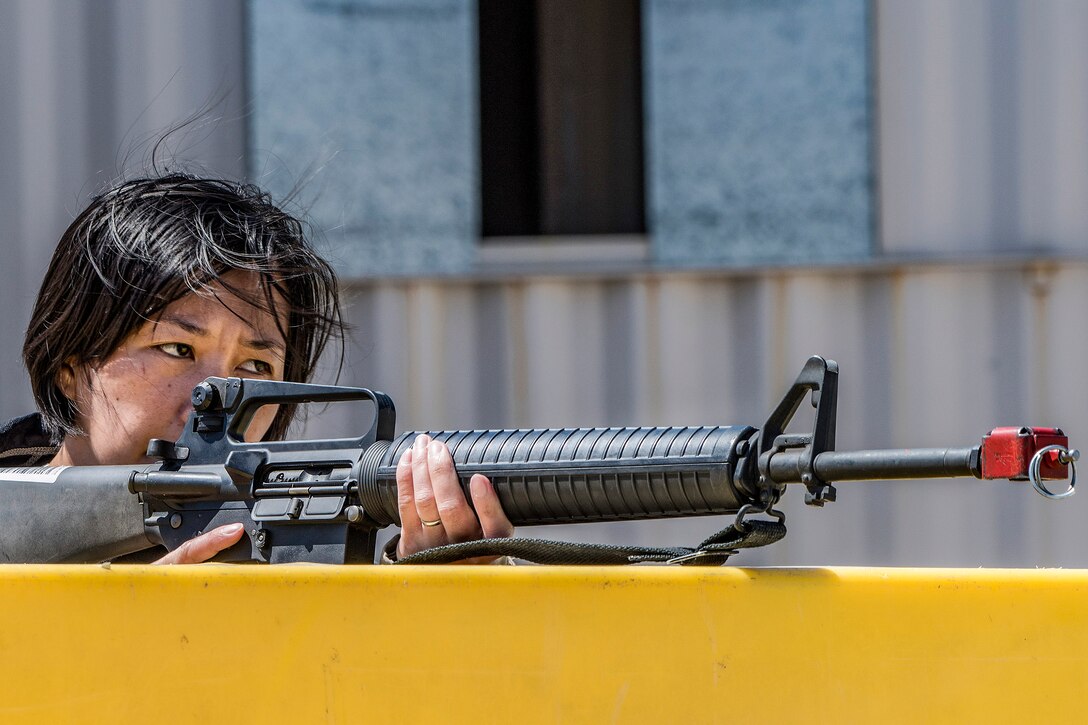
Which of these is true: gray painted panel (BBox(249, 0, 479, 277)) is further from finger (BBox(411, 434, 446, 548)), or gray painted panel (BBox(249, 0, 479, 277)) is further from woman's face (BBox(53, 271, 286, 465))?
finger (BBox(411, 434, 446, 548))

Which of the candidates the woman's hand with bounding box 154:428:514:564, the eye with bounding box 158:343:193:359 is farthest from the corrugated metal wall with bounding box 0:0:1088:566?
the woman's hand with bounding box 154:428:514:564

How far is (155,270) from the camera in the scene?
1656mm

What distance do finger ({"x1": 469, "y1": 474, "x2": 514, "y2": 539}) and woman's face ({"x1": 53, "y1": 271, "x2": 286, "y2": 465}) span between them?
53cm

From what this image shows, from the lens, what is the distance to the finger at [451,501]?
1204 mm

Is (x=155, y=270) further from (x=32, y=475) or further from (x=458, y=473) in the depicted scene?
(x=458, y=473)

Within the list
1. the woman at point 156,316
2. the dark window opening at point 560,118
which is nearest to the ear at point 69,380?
the woman at point 156,316

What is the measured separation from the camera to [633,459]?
112cm

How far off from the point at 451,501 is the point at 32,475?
622 millimetres

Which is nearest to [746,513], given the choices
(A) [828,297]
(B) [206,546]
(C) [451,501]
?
(C) [451,501]

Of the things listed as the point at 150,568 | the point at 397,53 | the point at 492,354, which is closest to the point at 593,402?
the point at 492,354

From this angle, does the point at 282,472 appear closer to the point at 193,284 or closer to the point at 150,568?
the point at 150,568

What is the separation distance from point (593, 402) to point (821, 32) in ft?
4.43

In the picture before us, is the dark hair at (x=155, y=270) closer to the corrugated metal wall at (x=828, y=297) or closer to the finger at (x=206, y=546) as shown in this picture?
the finger at (x=206, y=546)

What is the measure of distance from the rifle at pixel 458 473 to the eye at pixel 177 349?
0.69 ft
